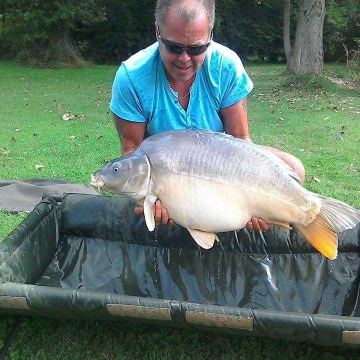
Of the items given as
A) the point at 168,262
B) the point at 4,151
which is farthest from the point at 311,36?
the point at 168,262

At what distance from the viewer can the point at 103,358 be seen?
173 centimetres

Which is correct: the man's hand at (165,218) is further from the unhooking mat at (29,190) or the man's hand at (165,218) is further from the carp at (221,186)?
the unhooking mat at (29,190)

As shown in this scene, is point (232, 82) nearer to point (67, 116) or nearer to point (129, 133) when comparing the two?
point (129, 133)

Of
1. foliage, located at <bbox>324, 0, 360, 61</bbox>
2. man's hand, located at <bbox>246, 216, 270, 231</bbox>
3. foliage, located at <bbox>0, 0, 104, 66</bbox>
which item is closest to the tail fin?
man's hand, located at <bbox>246, 216, 270, 231</bbox>

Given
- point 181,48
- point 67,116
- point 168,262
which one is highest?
point 181,48

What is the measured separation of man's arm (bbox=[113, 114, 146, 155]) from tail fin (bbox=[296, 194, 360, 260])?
2.69ft

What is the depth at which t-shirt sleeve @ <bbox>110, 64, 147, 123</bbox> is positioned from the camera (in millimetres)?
2043

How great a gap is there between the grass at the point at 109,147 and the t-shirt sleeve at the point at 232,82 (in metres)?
0.96

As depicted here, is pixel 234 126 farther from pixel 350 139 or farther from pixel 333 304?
pixel 350 139

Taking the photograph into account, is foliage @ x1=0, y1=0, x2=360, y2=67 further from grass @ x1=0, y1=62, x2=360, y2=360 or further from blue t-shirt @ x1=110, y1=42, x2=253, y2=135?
blue t-shirt @ x1=110, y1=42, x2=253, y2=135

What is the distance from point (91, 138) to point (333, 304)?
3.14m

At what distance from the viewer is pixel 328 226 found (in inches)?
65.7

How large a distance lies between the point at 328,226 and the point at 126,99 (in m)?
0.95

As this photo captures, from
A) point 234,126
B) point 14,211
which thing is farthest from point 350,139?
point 14,211
